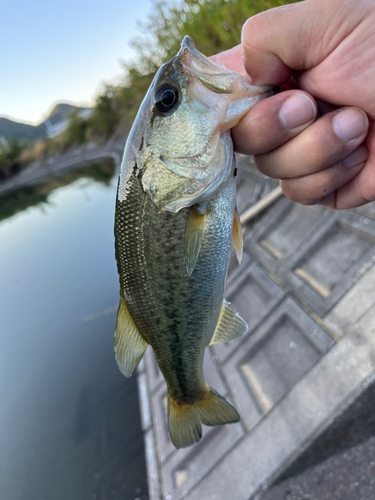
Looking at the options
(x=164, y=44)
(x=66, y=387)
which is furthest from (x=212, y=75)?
(x=164, y=44)

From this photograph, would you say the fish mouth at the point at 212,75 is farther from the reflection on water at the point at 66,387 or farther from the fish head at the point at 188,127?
the reflection on water at the point at 66,387

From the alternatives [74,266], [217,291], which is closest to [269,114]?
[217,291]

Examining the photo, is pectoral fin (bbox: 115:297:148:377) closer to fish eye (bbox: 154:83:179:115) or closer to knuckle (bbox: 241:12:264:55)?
fish eye (bbox: 154:83:179:115)

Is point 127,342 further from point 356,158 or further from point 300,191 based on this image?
point 356,158

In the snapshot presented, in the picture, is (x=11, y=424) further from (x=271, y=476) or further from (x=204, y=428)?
(x=271, y=476)

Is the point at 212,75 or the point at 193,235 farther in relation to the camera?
the point at 193,235

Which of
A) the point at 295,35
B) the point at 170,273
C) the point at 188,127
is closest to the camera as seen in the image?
the point at 295,35

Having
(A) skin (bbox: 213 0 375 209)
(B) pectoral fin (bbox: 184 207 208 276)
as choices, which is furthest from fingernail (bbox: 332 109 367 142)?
(B) pectoral fin (bbox: 184 207 208 276)
